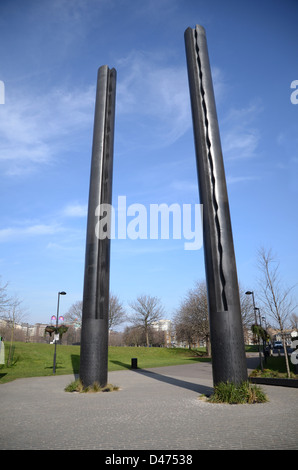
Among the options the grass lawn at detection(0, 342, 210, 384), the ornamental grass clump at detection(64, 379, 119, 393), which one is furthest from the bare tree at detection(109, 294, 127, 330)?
the ornamental grass clump at detection(64, 379, 119, 393)

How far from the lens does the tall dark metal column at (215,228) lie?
956 cm

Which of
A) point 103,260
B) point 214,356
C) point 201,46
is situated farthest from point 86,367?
point 201,46

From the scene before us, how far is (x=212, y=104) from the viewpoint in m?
12.6

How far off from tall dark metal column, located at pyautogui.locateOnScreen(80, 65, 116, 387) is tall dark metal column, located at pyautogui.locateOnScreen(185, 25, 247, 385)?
4.64m

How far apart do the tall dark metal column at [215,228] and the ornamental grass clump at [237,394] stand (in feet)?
0.79

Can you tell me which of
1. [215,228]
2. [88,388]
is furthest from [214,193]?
[88,388]

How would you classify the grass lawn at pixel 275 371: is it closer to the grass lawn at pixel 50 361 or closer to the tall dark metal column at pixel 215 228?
the tall dark metal column at pixel 215 228

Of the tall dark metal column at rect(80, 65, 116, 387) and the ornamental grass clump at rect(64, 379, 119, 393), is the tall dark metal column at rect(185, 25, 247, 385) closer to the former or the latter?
the tall dark metal column at rect(80, 65, 116, 387)

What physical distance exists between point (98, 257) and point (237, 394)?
748 cm

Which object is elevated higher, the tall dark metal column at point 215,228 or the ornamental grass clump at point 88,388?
the tall dark metal column at point 215,228

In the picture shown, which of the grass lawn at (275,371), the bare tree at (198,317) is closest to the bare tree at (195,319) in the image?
the bare tree at (198,317)

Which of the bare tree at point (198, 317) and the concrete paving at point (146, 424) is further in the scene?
the bare tree at point (198, 317)
